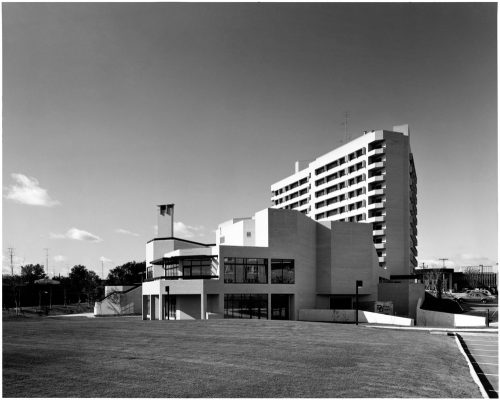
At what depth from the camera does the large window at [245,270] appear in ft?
173

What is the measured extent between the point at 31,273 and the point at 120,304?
52.4 m

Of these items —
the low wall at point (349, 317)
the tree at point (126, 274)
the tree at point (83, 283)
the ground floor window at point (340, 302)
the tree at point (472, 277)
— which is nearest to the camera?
the low wall at point (349, 317)

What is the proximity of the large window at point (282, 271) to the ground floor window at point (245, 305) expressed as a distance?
2.63 metres

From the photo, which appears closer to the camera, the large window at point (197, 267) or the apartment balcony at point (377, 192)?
the large window at point (197, 267)

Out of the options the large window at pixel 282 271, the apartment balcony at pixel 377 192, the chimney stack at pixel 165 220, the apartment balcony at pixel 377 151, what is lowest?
the large window at pixel 282 271

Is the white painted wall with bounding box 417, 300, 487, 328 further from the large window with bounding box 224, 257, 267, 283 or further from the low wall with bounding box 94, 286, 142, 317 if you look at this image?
the low wall with bounding box 94, 286, 142, 317

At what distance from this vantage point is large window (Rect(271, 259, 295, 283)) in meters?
55.3

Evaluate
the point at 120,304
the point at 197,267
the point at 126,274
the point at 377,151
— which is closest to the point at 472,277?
the point at 377,151

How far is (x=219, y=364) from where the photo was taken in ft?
64.5

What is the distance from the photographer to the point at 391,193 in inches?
3583

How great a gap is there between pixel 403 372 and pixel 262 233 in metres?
37.1

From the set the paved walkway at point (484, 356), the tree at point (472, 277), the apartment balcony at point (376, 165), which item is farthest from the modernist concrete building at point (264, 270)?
the tree at point (472, 277)

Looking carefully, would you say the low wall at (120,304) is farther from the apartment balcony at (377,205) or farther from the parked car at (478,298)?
the parked car at (478,298)

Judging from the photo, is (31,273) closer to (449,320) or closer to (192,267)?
(192,267)
